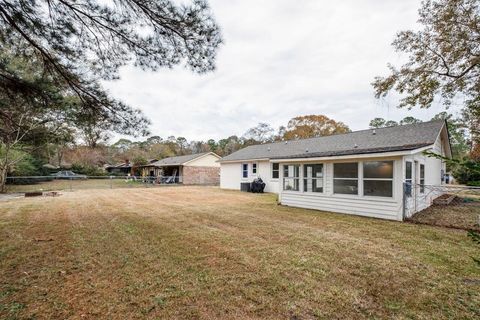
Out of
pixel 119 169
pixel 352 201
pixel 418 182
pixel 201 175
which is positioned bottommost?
pixel 352 201

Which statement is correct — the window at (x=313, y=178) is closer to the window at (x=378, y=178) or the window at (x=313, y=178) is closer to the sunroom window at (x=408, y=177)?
the window at (x=378, y=178)

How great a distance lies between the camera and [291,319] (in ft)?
8.04

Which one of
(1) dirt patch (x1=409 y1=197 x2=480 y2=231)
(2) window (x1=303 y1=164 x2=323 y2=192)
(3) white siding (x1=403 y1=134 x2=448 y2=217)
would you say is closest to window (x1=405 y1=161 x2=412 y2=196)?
(3) white siding (x1=403 y1=134 x2=448 y2=217)

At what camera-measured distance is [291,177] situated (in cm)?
1070

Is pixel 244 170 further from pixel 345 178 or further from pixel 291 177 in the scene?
pixel 345 178

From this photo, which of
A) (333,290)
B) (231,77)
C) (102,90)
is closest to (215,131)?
(231,77)

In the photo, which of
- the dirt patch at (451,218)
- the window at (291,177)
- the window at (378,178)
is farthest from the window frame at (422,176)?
the window at (291,177)

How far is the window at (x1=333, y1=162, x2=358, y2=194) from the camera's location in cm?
845

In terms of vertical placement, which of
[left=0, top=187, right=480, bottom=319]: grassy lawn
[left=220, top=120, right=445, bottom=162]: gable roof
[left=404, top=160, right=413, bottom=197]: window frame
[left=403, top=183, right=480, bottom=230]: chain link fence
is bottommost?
[left=0, top=187, right=480, bottom=319]: grassy lawn

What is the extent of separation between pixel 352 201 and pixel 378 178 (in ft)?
4.00

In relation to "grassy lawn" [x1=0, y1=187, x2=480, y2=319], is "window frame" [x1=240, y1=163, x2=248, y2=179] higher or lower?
higher

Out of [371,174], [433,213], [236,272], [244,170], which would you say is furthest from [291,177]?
[244,170]

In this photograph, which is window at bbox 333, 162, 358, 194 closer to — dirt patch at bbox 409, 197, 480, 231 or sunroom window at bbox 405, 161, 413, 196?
sunroom window at bbox 405, 161, 413, 196

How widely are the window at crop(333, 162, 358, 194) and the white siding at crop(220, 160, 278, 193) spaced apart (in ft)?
24.3
